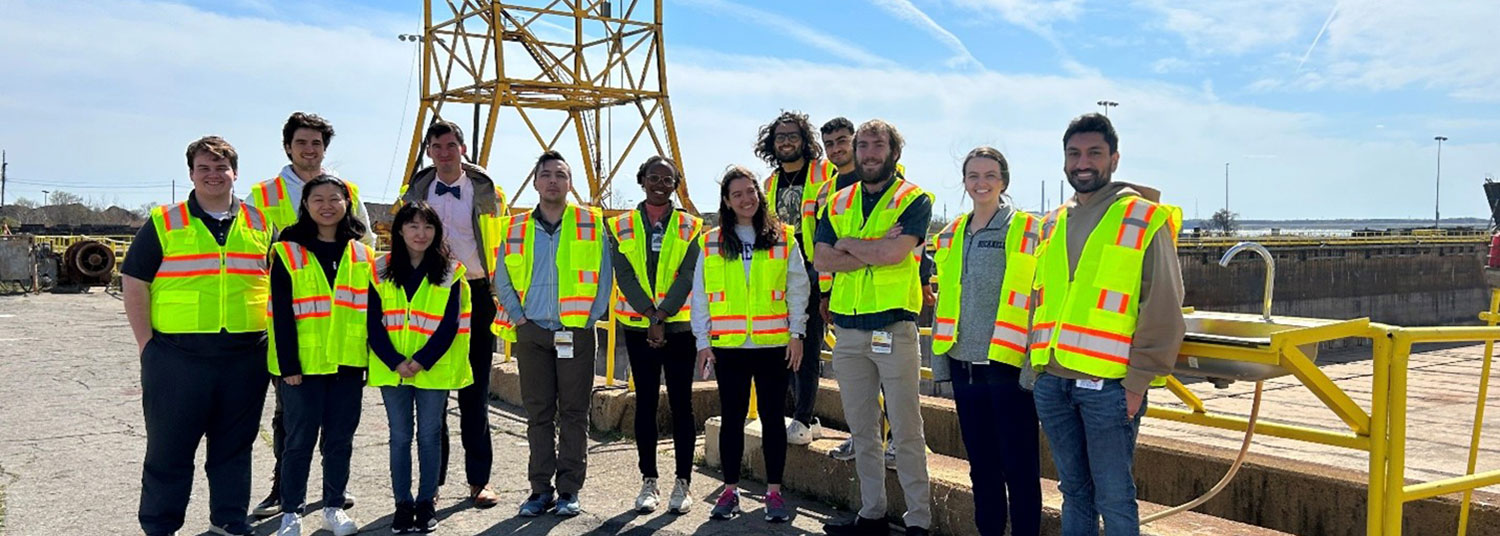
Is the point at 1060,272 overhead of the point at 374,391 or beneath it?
overhead

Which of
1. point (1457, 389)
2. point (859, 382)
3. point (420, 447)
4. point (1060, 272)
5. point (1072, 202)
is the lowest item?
point (1457, 389)

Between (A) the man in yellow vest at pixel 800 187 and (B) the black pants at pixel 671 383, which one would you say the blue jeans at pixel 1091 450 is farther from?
(B) the black pants at pixel 671 383

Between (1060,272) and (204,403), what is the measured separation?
362cm

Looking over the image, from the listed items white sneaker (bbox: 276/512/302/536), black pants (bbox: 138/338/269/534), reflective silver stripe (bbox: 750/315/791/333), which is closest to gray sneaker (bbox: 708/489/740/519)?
reflective silver stripe (bbox: 750/315/791/333)

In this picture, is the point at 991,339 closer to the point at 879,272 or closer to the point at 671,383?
the point at 879,272

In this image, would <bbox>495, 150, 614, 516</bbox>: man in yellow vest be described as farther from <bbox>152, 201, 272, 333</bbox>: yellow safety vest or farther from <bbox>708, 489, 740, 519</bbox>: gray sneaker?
<bbox>152, 201, 272, 333</bbox>: yellow safety vest

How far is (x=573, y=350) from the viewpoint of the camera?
541cm

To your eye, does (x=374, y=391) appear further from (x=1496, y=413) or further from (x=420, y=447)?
(x=1496, y=413)

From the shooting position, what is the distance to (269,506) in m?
5.43

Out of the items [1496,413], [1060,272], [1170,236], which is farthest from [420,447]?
[1496,413]

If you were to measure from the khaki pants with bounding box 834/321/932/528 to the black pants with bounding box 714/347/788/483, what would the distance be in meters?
0.41

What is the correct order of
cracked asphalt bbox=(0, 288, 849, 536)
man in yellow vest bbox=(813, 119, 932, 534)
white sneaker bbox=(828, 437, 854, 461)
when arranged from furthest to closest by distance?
white sneaker bbox=(828, 437, 854, 461) < cracked asphalt bbox=(0, 288, 849, 536) < man in yellow vest bbox=(813, 119, 932, 534)

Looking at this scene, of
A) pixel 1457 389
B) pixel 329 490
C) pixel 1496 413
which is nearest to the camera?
pixel 329 490

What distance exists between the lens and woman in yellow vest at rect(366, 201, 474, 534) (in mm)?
4996
